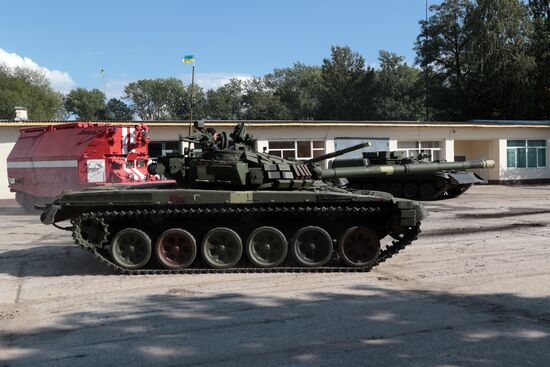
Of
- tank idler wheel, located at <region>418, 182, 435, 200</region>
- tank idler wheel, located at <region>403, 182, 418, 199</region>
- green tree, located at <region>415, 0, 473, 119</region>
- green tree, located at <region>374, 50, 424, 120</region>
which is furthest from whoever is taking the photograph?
green tree, located at <region>374, 50, 424, 120</region>

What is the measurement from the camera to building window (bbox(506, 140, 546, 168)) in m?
32.4

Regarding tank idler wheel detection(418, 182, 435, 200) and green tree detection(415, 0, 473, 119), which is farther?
green tree detection(415, 0, 473, 119)

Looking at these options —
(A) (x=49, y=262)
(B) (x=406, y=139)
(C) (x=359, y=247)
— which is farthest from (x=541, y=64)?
(A) (x=49, y=262)

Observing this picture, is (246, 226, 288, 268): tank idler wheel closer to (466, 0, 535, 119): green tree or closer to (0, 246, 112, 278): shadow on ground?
(0, 246, 112, 278): shadow on ground

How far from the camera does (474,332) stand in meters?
5.27

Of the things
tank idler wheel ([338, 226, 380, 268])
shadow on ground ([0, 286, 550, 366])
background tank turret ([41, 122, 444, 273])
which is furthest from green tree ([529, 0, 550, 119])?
shadow on ground ([0, 286, 550, 366])

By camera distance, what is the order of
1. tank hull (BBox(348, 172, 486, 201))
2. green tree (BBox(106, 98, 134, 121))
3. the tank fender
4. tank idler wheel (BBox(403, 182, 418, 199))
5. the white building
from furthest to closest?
green tree (BBox(106, 98, 134, 121))
the white building
tank idler wheel (BBox(403, 182, 418, 199))
tank hull (BBox(348, 172, 486, 201))
the tank fender

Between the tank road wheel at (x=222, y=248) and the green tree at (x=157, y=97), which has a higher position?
the green tree at (x=157, y=97)

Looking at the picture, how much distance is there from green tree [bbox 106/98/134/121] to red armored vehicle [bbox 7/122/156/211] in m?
68.7

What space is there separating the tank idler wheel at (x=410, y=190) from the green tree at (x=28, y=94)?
53.1m

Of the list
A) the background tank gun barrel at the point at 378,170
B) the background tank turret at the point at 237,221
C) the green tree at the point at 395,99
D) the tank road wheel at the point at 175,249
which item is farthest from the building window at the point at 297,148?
the green tree at the point at 395,99

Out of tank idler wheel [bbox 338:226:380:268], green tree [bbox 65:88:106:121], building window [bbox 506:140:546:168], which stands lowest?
tank idler wheel [bbox 338:226:380:268]

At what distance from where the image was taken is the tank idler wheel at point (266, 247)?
8.16m

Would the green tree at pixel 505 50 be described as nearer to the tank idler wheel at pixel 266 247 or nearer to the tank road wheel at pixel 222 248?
the tank idler wheel at pixel 266 247
